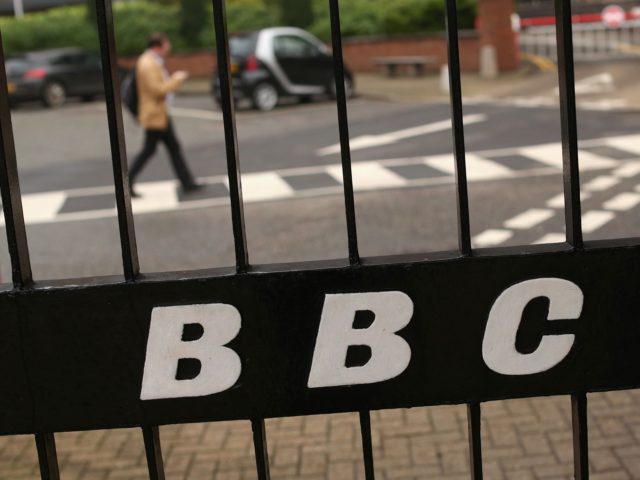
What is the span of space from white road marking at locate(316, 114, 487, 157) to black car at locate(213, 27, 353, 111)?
4.81m

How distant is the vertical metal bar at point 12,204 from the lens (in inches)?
73.2

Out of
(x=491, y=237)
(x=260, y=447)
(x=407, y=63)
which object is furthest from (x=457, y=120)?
(x=407, y=63)

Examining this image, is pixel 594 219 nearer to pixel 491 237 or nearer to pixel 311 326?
pixel 491 237

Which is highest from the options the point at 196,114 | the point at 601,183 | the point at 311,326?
the point at 311,326

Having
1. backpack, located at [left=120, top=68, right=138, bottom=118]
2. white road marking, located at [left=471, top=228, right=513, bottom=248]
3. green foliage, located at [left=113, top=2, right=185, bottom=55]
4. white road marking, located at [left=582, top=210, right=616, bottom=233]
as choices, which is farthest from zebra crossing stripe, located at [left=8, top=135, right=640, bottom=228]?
green foliage, located at [left=113, top=2, right=185, bottom=55]

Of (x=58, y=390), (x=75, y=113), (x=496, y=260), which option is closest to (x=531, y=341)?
(x=496, y=260)

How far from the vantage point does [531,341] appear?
6.08 ft

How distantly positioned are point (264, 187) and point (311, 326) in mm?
9978

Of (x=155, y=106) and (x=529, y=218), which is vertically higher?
(x=155, y=106)

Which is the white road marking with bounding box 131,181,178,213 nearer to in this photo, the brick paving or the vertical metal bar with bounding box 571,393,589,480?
the brick paving

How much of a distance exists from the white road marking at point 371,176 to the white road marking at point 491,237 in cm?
265

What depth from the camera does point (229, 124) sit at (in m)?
1.87

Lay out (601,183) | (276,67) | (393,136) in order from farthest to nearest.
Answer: (276,67)
(393,136)
(601,183)

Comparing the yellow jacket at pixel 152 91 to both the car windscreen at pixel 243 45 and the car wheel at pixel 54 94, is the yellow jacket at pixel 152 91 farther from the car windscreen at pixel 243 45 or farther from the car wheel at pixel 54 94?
the car wheel at pixel 54 94
